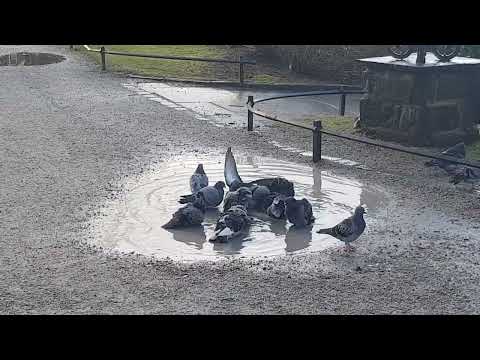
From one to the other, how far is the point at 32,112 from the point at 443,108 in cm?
976

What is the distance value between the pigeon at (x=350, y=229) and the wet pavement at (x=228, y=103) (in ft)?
24.9

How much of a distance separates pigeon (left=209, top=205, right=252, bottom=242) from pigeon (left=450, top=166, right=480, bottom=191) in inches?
154

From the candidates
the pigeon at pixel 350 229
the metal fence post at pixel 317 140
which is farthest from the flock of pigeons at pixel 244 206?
the metal fence post at pixel 317 140

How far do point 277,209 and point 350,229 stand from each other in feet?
4.74

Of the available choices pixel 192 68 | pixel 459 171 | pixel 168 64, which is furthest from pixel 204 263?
pixel 168 64

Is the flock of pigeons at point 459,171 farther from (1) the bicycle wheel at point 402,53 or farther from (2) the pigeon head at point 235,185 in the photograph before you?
(2) the pigeon head at point 235,185

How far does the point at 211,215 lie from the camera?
28.7ft

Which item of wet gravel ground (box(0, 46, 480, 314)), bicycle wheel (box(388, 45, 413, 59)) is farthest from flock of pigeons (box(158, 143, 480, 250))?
bicycle wheel (box(388, 45, 413, 59))

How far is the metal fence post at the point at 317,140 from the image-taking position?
1118 cm

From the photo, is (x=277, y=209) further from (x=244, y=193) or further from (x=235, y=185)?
(x=235, y=185)

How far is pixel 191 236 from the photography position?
7887 mm

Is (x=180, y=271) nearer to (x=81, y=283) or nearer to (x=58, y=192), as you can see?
(x=81, y=283)

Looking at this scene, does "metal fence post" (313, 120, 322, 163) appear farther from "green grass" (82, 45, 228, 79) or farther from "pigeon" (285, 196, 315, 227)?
"green grass" (82, 45, 228, 79)

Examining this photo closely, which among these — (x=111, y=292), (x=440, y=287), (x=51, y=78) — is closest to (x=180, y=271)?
(x=111, y=292)
